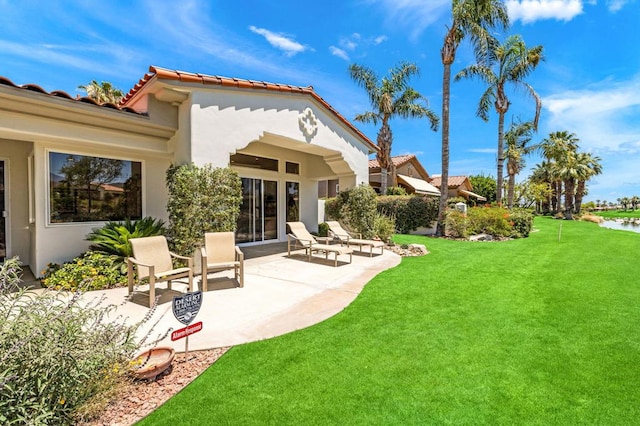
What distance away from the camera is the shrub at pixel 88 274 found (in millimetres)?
7852

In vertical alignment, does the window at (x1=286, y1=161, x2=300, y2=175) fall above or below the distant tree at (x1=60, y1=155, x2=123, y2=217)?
above

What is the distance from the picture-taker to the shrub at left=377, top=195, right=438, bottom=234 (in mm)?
21422

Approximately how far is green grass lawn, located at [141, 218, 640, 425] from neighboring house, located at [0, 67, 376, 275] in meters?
6.97

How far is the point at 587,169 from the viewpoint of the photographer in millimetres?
45719

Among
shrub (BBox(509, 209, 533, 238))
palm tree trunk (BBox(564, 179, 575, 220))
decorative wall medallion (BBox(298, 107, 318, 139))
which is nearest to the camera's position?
decorative wall medallion (BBox(298, 107, 318, 139))

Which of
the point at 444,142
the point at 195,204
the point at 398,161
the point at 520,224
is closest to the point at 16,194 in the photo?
the point at 195,204

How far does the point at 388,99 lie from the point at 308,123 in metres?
15.2

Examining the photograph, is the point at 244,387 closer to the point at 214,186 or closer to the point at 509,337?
the point at 509,337

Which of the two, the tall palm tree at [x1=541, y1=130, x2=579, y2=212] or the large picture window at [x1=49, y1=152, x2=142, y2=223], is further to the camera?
the tall palm tree at [x1=541, y1=130, x2=579, y2=212]

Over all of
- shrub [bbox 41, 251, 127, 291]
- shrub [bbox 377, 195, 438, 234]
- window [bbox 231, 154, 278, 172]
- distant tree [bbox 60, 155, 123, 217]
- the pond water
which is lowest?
the pond water

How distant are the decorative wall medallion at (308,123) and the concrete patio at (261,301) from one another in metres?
5.28

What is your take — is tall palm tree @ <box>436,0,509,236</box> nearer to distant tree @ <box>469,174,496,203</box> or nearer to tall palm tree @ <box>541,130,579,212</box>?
tall palm tree @ <box>541,130,579,212</box>

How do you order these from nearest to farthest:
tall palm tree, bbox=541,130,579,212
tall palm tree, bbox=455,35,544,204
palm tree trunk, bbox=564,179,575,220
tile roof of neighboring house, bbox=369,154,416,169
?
1. tall palm tree, bbox=455,35,544,204
2. tile roof of neighboring house, bbox=369,154,416,169
3. tall palm tree, bbox=541,130,579,212
4. palm tree trunk, bbox=564,179,575,220

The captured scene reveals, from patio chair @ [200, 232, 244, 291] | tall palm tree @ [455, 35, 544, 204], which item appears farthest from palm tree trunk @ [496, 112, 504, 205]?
patio chair @ [200, 232, 244, 291]
